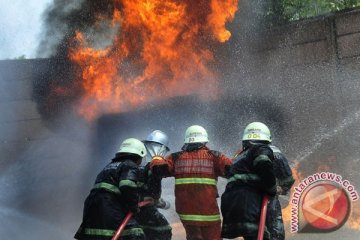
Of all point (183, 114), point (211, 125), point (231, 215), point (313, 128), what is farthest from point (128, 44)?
point (231, 215)

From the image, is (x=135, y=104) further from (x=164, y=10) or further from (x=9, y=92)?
(x=9, y=92)

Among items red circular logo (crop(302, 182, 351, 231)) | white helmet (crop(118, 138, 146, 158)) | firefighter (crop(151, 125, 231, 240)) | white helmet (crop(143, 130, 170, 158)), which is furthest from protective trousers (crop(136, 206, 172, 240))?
red circular logo (crop(302, 182, 351, 231))

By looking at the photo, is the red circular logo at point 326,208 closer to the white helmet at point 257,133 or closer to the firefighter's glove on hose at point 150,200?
the white helmet at point 257,133

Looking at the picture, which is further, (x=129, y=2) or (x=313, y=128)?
(x=129, y=2)

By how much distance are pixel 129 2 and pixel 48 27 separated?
2966mm

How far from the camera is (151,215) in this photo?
206 inches

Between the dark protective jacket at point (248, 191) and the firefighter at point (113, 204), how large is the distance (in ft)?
3.41

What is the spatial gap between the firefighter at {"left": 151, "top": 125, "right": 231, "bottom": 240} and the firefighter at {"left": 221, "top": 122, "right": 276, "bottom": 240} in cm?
46

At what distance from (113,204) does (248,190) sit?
4.96 feet

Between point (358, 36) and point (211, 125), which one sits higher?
point (358, 36)

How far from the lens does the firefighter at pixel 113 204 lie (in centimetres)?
450

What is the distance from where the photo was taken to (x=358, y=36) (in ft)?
28.5

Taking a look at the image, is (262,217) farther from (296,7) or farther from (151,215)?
(296,7)

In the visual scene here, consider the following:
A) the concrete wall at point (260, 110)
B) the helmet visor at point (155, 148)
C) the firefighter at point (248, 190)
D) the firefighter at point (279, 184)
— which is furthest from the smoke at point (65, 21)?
the firefighter at point (248, 190)
